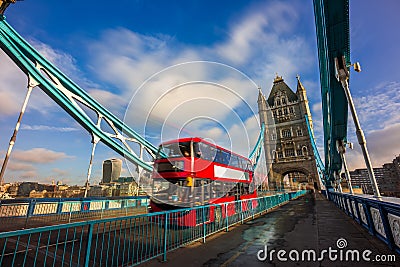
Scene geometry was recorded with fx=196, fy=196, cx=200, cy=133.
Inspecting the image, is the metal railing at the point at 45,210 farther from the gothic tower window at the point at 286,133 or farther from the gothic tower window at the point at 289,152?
the gothic tower window at the point at 286,133

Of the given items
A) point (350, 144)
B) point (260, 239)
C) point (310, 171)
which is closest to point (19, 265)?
point (260, 239)

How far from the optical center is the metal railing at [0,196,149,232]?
9350 mm

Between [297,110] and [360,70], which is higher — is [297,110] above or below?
above

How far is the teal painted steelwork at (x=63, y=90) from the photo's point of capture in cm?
1328

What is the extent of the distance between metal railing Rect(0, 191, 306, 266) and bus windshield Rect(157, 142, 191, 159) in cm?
259

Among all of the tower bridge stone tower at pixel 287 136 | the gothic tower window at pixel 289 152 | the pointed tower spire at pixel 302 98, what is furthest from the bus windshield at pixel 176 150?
the pointed tower spire at pixel 302 98

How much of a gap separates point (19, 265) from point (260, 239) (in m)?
6.00

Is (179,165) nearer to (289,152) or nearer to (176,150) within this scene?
(176,150)

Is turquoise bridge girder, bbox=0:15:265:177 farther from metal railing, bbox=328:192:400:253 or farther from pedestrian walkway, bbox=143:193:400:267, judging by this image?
metal railing, bbox=328:192:400:253

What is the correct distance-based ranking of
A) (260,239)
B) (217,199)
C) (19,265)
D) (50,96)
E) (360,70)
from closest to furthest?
(19,265) < (260,239) < (360,70) < (217,199) < (50,96)

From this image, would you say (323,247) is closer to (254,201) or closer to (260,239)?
(260,239)

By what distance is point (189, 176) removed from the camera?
7.89m

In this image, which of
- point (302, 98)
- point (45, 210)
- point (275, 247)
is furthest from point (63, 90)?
point (302, 98)

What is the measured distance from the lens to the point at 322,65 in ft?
36.2
